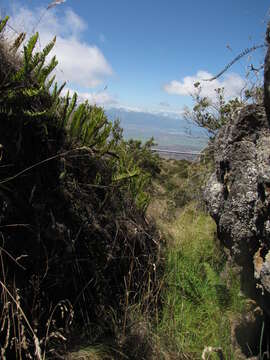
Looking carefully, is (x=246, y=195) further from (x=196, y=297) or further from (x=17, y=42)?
(x=17, y=42)

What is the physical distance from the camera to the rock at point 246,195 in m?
2.00

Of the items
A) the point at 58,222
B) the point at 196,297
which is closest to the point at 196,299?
the point at 196,297

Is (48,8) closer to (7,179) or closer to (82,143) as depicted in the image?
(82,143)

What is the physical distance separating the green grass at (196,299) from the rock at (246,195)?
330 millimetres

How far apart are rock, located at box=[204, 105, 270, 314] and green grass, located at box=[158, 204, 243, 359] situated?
330 millimetres

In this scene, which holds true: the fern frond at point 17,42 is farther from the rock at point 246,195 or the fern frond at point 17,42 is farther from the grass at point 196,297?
the grass at point 196,297

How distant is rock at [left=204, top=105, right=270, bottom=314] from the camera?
2.00 meters

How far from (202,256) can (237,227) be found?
1.39 metres

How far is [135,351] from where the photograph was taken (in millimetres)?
2275

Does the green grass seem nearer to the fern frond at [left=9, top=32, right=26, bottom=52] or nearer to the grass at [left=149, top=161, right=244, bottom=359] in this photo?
the grass at [left=149, top=161, right=244, bottom=359]

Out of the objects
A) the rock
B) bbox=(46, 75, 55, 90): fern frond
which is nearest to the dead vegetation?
bbox=(46, 75, 55, 90): fern frond

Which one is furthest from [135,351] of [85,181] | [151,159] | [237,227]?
[151,159]

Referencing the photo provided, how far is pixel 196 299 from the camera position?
9.27 ft

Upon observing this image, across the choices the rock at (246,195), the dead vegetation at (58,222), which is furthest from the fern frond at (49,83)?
the rock at (246,195)
